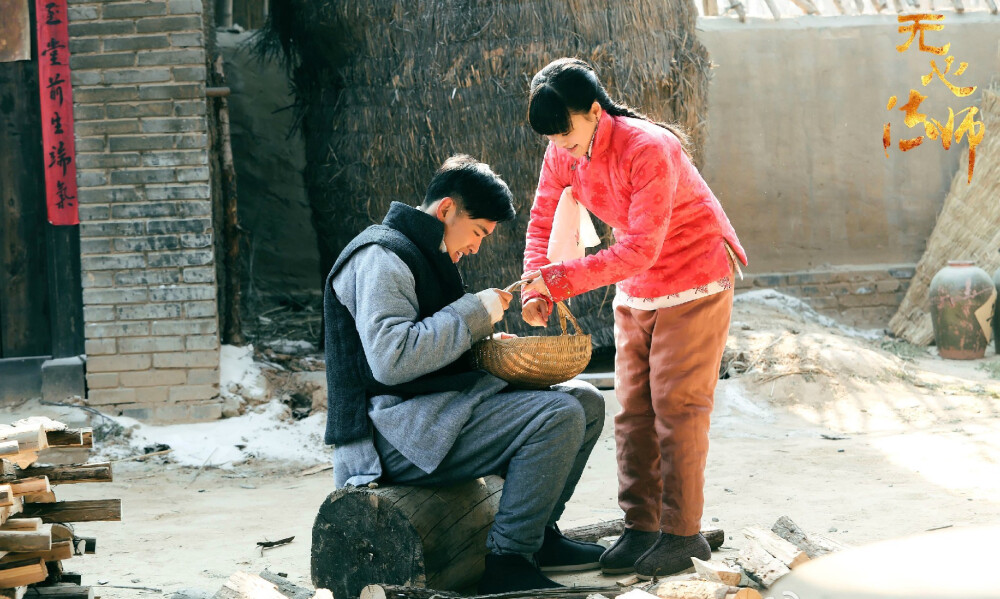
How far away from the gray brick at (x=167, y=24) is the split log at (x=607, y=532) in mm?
3681

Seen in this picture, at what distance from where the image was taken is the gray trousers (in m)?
2.81

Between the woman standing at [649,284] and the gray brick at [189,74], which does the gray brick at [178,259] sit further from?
the woman standing at [649,284]

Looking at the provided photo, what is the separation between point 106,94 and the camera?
555cm

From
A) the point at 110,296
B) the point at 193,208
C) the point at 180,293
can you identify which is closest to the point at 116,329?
the point at 110,296

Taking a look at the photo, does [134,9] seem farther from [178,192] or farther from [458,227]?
[458,227]

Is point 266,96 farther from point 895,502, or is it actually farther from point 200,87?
point 895,502

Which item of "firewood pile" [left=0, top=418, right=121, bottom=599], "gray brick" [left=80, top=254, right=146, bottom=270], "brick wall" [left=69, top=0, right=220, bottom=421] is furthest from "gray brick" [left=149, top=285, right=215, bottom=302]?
"firewood pile" [left=0, top=418, right=121, bottom=599]

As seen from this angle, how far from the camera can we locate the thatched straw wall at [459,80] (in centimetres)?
636

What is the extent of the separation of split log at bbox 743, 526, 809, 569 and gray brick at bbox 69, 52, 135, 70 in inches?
170

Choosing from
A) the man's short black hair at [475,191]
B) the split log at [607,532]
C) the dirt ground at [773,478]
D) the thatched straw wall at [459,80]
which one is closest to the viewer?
the man's short black hair at [475,191]

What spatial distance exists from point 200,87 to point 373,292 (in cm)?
339

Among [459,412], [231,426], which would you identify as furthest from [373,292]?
[231,426]

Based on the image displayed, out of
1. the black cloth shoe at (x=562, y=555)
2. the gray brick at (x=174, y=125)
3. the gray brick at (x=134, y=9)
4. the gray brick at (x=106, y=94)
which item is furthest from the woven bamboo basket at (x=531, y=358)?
the gray brick at (x=134, y=9)

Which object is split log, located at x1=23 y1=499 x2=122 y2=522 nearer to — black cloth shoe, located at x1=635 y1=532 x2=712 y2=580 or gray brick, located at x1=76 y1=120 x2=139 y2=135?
black cloth shoe, located at x1=635 y1=532 x2=712 y2=580
